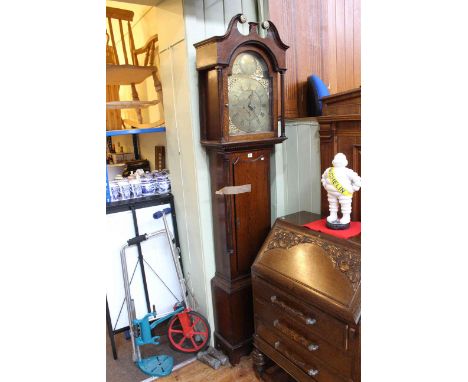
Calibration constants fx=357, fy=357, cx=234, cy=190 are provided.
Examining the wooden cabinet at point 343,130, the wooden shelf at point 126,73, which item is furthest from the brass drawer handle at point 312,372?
the wooden shelf at point 126,73

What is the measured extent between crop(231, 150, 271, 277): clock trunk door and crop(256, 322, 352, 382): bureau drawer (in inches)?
14.1

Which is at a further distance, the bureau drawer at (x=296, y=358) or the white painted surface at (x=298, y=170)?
the white painted surface at (x=298, y=170)

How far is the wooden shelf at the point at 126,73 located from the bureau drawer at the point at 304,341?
1621 mm

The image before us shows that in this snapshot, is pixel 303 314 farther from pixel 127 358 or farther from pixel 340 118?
pixel 127 358

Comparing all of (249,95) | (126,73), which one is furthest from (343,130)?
(126,73)

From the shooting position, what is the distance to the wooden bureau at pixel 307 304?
1.37 metres

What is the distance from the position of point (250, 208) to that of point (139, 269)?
95 centimetres

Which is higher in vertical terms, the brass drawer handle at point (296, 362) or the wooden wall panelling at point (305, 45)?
the wooden wall panelling at point (305, 45)

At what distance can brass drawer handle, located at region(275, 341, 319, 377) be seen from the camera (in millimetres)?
1537

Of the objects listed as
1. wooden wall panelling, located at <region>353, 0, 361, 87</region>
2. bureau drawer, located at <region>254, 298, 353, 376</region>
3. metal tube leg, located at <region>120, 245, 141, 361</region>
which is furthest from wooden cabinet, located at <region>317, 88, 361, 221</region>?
metal tube leg, located at <region>120, 245, 141, 361</region>

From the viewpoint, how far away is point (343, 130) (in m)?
1.79

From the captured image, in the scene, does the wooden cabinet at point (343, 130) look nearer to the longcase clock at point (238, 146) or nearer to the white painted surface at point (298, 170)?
the white painted surface at point (298, 170)
